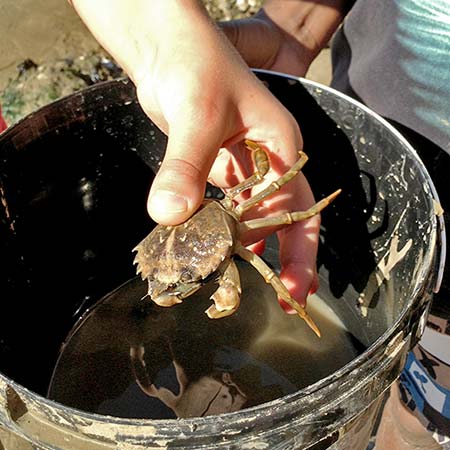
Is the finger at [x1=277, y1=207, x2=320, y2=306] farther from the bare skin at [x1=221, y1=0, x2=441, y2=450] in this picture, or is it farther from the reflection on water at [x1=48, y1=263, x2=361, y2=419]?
the bare skin at [x1=221, y1=0, x2=441, y2=450]

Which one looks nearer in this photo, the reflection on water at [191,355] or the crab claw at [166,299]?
the crab claw at [166,299]

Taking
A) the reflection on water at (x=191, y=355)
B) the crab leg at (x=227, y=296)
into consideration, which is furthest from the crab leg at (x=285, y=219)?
the reflection on water at (x=191, y=355)

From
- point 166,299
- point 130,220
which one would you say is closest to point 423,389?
point 166,299

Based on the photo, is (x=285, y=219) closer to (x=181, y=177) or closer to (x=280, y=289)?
(x=280, y=289)

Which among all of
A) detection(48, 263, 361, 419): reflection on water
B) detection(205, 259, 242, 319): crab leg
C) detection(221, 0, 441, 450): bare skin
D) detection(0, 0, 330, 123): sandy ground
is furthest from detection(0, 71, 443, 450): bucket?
detection(0, 0, 330, 123): sandy ground

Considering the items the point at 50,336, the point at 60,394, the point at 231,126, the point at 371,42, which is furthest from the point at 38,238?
the point at 371,42

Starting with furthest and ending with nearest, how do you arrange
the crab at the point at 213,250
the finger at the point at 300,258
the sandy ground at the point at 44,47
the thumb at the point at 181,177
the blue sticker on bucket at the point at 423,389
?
the sandy ground at the point at 44,47 → the blue sticker on bucket at the point at 423,389 → the finger at the point at 300,258 → the crab at the point at 213,250 → the thumb at the point at 181,177

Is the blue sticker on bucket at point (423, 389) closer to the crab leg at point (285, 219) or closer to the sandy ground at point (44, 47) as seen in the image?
the crab leg at point (285, 219)

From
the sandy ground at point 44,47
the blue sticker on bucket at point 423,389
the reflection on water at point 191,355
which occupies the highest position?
the sandy ground at point 44,47
